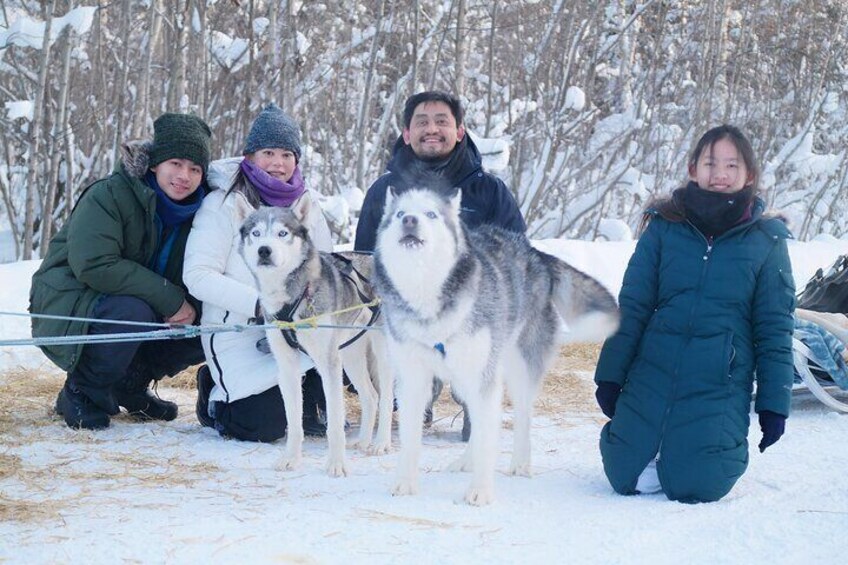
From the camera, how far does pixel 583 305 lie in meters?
3.13

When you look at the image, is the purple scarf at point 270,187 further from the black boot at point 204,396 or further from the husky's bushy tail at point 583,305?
the husky's bushy tail at point 583,305

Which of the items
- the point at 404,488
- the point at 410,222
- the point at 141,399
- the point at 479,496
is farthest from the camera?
the point at 141,399

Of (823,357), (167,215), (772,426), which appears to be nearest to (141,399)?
(167,215)

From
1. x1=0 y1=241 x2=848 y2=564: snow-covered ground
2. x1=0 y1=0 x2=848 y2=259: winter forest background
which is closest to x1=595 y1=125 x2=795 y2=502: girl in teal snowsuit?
x1=0 y1=241 x2=848 y2=564: snow-covered ground

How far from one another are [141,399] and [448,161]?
1.88m

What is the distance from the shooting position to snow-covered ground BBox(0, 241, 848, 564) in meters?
2.10

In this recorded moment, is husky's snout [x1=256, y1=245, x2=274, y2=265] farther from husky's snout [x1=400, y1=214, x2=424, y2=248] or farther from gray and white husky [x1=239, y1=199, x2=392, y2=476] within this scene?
husky's snout [x1=400, y1=214, x2=424, y2=248]

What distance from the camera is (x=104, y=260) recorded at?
11.5 ft

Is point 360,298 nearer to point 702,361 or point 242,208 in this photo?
point 242,208

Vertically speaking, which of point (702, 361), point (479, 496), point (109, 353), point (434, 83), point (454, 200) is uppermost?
point (434, 83)

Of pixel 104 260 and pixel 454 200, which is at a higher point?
pixel 454 200

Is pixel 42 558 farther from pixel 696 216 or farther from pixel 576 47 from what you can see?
pixel 576 47

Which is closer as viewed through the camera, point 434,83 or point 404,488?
point 404,488

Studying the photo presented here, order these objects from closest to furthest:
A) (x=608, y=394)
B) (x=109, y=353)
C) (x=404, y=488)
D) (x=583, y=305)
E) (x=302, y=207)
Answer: (x=404, y=488), (x=608, y=394), (x=583, y=305), (x=302, y=207), (x=109, y=353)
